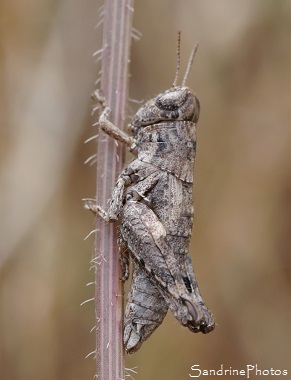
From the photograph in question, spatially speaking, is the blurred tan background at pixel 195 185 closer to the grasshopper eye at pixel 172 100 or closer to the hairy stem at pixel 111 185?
the grasshopper eye at pixel 172 100

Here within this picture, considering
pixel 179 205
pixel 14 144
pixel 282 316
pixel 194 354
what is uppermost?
pixel 14 144

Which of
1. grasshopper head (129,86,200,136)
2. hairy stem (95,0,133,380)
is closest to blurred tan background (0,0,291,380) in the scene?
grasshopper head (129,86,200,136)

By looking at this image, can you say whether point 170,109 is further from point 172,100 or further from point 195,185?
point 195,185

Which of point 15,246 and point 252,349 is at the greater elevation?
point 15,246

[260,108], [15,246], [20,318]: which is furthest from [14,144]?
[260,108]

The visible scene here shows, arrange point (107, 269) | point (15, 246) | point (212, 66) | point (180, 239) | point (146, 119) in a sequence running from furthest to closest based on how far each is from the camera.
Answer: point (212, 66) < point (15, 246) < point (146, 119) < point (180, 239) < point (107, 269)

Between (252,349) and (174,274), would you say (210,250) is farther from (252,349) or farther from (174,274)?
(174,274)

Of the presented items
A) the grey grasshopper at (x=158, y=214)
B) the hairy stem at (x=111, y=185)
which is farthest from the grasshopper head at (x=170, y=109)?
the hairy stem at (x=111, y=185)
